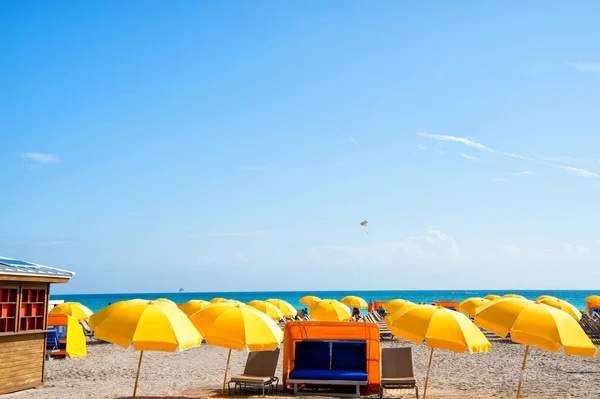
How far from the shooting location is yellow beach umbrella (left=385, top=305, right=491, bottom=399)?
32.7ft

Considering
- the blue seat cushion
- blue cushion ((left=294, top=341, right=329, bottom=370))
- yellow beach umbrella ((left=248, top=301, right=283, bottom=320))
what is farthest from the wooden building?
yellow beach umbrella ((left=248, top=301, right=283, bottom=320))

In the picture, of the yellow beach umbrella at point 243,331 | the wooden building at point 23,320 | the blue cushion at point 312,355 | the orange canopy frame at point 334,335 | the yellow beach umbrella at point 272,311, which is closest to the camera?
the yellow beach umbrella at point 243,331

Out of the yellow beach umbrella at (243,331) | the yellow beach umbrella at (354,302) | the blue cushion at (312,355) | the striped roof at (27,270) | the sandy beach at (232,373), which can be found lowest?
the sandy beach at (232,373)

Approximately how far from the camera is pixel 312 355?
522 inches

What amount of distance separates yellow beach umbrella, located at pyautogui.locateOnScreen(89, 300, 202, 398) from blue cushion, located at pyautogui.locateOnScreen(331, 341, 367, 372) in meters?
4.48

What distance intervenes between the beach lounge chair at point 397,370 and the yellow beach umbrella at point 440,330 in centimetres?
197

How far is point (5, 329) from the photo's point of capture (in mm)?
12148

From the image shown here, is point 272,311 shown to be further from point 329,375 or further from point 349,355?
point 329,375

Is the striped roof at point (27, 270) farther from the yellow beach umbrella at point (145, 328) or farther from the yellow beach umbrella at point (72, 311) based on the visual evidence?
the yellow beach umbrella at point (72, 311)

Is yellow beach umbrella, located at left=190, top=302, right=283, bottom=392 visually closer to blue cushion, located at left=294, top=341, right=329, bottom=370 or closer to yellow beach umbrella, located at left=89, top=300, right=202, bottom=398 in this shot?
yellow beach umbrella, located at left=89, top=300, right=202, bottom=398

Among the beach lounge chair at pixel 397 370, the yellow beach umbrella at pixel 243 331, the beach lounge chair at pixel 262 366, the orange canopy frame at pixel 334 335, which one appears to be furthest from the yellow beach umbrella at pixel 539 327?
the beach lounge chair at pixel 262 366

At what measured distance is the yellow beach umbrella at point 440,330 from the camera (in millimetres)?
9961

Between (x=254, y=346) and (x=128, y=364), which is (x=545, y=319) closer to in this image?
(x=254, y=346)

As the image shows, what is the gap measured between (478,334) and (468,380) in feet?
17.1
